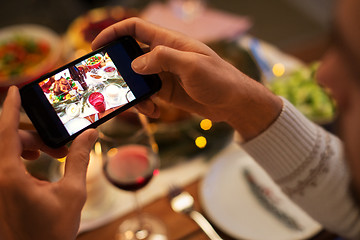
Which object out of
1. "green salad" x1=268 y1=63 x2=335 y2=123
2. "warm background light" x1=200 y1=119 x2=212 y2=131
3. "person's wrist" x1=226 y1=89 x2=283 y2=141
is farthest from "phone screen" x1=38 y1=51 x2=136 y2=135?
"green salad" x1=268 y1=63 x2=335 y2=123

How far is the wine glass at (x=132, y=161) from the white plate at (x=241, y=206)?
0.14 meters

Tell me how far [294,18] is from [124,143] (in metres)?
2.04

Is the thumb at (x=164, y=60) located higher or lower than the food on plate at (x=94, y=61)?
lower

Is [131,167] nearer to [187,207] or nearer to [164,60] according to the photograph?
[187,207]

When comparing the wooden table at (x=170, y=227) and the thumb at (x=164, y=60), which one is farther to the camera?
the wooden table at (x=170, y=227)

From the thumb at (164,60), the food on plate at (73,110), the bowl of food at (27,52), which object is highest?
the thumb at (164,60)

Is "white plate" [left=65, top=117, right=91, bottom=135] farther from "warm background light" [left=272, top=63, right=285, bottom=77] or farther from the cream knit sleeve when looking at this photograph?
"warm background light" [left=272, top=63, right=285, bottom=77]

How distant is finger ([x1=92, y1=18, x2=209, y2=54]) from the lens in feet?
2.18

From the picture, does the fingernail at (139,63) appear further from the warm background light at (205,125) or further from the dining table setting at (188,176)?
the warm background light at (205,125)

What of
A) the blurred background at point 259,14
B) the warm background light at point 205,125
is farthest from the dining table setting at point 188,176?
the blurred background at point 259,14

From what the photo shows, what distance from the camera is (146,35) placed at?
2.26 feet

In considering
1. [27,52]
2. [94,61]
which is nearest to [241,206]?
[94,61]

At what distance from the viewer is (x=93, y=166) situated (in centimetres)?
88

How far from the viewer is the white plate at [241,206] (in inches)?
32.0
